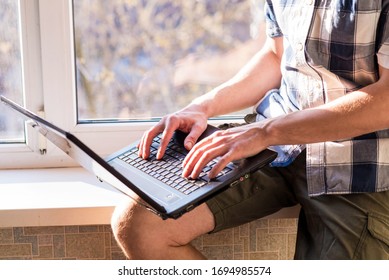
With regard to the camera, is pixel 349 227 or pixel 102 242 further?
pixel 102 242

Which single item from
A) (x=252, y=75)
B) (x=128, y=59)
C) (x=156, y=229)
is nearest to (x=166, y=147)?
(x=156, y=229)

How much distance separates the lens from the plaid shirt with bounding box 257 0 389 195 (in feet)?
3.51

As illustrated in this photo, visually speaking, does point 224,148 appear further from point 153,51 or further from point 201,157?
point 153,51

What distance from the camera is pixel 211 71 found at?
1578mm

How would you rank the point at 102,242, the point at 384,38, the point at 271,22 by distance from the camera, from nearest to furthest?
the point at 384,38
the point at 271,22
the point at 102,242

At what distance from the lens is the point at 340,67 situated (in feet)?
3.69

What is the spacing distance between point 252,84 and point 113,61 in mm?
374

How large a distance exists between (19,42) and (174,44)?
37 centimetres

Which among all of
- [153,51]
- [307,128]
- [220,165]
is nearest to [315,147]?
[307,128]

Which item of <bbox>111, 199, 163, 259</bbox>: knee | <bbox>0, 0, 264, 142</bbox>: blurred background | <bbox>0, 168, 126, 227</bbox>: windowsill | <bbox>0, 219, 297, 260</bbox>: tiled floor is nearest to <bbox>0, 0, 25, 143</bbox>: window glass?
<bbox>0, 0, 264, 142</bbox>: blurred background

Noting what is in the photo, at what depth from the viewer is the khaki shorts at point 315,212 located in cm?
110

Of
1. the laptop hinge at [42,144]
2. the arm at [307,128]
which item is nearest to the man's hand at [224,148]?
the arm at [307,128]

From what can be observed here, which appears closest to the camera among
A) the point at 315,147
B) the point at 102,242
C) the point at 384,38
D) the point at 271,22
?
the point at 384,38

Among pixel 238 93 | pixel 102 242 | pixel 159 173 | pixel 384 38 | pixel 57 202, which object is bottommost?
pixel 102 242
